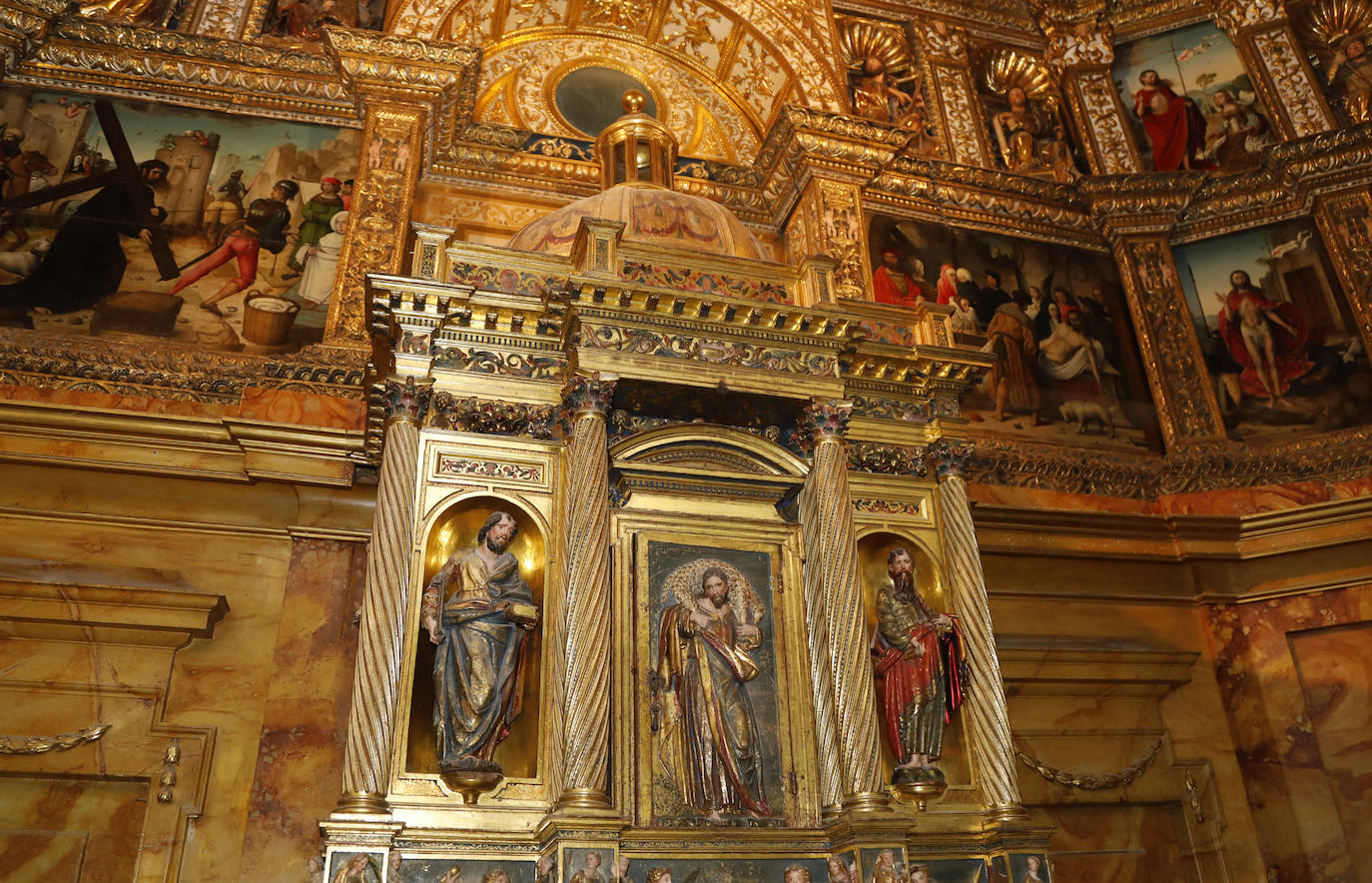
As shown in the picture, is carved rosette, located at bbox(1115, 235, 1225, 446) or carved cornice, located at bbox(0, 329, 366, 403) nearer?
carved cornice, located at bbox(0, 329, 366, 403)

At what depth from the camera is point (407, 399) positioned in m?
6.77

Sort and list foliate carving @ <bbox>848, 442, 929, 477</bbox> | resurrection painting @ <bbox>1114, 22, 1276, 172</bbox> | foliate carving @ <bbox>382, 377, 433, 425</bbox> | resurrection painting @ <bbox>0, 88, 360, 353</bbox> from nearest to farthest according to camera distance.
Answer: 1. foliate carving @ <bbox>382, 377, 433, 425</bbox>
2. foliate carving @ <bbox>848, 442, 929, 477</bbox>
3. resurrection painting @ <bbox>0, 88, 360, 353</bbox>
4. resurrection painting @ <bbox>1114, 22, 1276, 172</bbox>

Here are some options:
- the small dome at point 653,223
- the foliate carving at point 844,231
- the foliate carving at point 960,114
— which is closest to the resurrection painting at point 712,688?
the small dome at point 653,223

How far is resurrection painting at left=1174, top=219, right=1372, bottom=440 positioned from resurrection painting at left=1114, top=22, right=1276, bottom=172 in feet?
4.02

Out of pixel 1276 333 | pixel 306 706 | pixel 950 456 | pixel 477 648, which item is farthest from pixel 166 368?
pixel 1276 333

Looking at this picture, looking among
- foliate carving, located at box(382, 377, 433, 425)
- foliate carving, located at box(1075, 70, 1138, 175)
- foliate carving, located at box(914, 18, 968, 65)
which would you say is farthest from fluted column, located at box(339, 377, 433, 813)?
foliate carving, located at box(1075, 70, 1138, 175)

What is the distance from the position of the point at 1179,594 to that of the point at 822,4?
24.9 feet

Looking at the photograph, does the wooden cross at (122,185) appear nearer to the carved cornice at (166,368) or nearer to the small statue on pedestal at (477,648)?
the carved cornice at (166,368)

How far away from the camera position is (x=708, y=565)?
7.02m

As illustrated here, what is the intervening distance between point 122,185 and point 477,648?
18.9 feet

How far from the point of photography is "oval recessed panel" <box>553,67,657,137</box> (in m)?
11.8

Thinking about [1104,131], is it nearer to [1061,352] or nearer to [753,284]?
[1061,352]

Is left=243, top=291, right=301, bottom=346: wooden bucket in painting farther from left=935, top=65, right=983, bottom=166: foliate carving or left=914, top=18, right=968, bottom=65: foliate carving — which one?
left=914, top=18, right=968, bottom=65: foliate carving

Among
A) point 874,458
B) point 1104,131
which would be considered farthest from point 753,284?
point 1104,131
